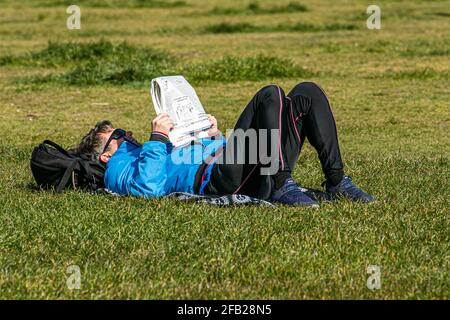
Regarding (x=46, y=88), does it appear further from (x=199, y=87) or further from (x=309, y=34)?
(x=309, y=34)

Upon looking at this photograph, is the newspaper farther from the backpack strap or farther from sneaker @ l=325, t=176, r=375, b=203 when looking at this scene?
sneaker @ l=325, t=176, r=375, b=203

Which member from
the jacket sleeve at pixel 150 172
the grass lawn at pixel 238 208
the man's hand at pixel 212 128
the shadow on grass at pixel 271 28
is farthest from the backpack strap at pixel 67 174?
the shadow on grass at pixel 271 28

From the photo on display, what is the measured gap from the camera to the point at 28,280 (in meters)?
5.18

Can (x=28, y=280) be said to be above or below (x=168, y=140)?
below

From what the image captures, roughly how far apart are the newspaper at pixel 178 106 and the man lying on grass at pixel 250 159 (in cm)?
5

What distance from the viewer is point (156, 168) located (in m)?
6.84

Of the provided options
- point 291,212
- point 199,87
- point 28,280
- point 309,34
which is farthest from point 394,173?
point 309,34

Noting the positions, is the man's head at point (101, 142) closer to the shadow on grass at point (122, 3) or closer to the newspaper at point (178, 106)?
the newspaper at point (178, 106)

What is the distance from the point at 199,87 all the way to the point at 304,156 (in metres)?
5.24

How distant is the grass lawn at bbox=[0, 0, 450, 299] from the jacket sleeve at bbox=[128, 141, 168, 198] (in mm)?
143

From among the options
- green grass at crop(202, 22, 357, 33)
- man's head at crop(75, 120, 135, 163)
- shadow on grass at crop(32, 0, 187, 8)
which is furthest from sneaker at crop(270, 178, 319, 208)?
shadow on grass at crop(32, 0, 187, 8)

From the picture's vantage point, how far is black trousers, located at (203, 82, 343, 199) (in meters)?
6.53

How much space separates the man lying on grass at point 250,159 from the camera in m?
6.57
